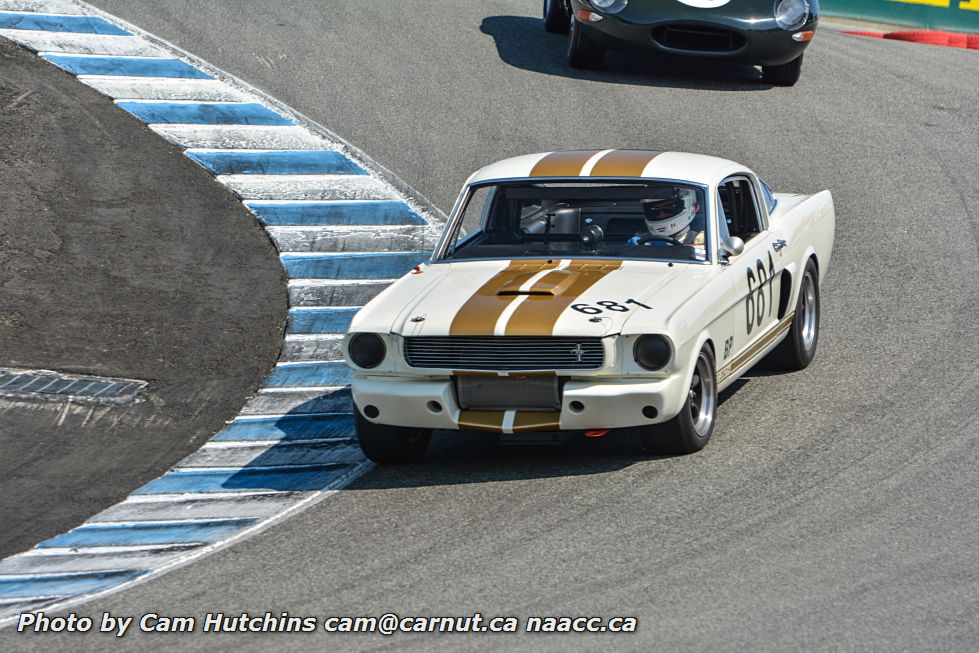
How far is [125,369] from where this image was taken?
28.9 feet

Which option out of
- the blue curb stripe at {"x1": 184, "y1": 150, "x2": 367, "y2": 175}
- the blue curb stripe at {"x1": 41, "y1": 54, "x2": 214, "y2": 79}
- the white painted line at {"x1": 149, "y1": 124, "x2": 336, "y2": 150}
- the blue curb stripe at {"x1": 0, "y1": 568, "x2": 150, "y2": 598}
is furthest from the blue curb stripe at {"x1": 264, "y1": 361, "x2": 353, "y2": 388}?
the blue curb stripe at {"x1": 41, "y1": 54, "x2": 214, "y2": 79}

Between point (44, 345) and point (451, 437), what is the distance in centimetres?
294

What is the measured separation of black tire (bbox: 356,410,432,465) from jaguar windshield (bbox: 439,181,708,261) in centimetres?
111

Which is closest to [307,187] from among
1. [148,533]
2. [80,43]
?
[80,43]

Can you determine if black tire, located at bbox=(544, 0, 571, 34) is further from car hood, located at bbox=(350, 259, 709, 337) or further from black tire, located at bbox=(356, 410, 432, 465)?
black tire, located at bbox=(356, 410, 432, 465)

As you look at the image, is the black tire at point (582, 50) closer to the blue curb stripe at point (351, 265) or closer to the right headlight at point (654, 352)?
the blue curb stripe at point (351, 265)

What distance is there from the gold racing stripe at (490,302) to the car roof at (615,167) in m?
0.63

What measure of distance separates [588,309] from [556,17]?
985 cm

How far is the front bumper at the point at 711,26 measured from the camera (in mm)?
13438

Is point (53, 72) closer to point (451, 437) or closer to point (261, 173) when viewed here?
point (261, 173)

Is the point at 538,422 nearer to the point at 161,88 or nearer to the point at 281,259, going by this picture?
the point at 281,259

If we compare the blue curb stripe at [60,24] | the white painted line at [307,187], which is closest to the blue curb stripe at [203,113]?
the white painted line at [307,187]

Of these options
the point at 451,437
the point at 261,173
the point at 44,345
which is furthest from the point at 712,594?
the point at 261,173

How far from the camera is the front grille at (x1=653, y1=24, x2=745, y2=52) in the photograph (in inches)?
534
